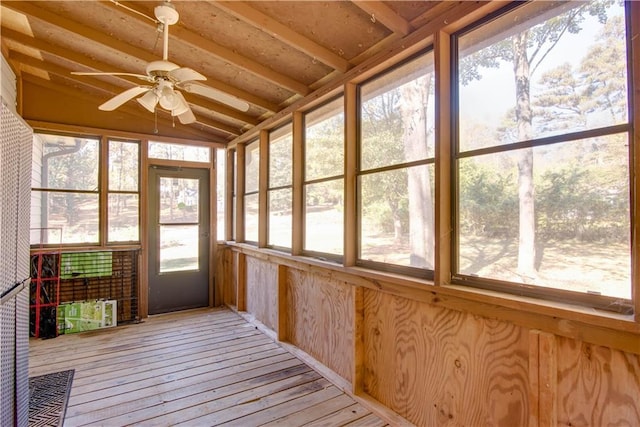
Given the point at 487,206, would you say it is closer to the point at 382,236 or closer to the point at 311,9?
the point at 382,236

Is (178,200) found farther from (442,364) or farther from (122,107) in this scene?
(442,364)

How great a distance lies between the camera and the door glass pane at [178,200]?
5.00 meters

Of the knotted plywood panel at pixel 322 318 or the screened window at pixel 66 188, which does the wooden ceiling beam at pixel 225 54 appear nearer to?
the knotted plywood panel at pixel 322 318

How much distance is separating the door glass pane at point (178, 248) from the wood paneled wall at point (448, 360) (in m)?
2.22

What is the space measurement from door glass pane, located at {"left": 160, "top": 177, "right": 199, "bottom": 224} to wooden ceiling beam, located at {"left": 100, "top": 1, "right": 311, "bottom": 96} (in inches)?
105

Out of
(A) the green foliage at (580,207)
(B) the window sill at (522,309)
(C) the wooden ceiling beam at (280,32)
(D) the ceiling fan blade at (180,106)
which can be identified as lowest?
(B) the window sill at (522,309)

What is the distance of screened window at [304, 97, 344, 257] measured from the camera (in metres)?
3.09

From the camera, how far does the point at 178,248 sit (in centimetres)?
511

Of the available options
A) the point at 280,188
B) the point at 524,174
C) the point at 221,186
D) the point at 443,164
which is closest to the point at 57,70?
the point at 221,186

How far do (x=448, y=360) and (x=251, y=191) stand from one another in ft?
11.9

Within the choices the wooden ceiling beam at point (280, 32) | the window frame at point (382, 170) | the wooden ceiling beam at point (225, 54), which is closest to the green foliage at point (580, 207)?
the window frame at point (382, 170)

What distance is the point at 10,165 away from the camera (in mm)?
1764

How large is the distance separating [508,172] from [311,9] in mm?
1735

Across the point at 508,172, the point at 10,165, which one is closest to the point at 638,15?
the point at 508,172
